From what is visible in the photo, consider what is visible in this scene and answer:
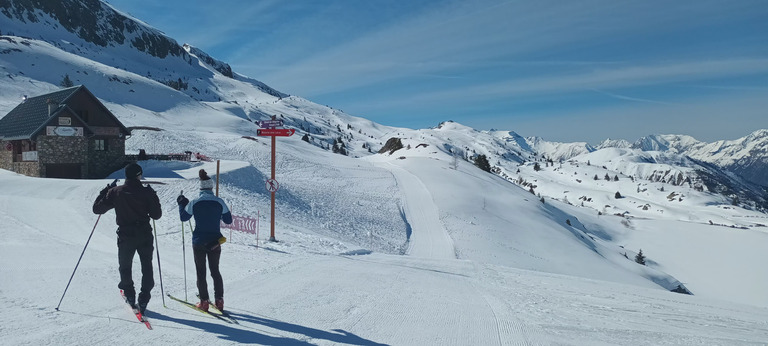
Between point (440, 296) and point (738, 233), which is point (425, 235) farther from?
point (738, 233)

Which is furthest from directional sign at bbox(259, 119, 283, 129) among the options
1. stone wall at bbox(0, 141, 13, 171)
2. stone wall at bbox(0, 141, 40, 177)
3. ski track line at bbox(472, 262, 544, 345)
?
stone wall at bbox(0, 141, 13, 171)

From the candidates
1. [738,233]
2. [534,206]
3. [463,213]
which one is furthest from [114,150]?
[738,233]

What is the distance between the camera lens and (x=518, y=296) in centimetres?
1190

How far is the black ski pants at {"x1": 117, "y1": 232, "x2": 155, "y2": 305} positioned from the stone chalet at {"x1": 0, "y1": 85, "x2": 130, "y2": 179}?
32899 millimetres

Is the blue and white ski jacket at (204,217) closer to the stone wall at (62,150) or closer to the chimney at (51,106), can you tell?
the stone wall at (62,150)

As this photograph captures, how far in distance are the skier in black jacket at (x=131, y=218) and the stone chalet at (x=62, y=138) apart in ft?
108

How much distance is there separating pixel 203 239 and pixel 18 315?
284cm

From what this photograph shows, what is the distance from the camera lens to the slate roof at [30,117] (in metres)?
33.9

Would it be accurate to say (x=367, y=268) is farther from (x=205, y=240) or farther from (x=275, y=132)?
(x=275, y=132)

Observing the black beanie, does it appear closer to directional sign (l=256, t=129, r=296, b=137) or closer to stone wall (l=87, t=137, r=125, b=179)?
directional sign (l=256, t=129, r=296, b=137)

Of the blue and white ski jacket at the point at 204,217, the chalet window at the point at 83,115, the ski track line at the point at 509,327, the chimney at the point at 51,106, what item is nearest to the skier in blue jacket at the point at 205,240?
the blue and white ski jacket at the point at 204,217

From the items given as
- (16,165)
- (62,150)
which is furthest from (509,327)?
(16,165)

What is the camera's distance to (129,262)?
24.2ft

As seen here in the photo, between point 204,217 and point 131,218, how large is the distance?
3.64 feet
